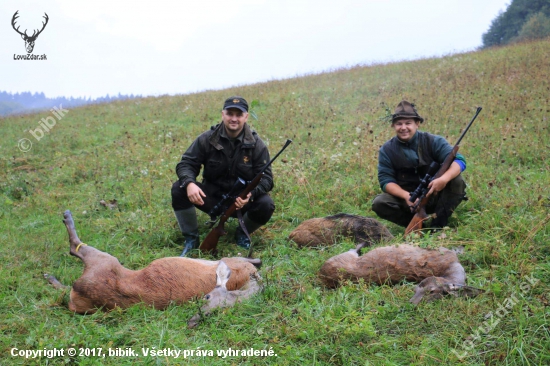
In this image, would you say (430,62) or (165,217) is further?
(430,62)

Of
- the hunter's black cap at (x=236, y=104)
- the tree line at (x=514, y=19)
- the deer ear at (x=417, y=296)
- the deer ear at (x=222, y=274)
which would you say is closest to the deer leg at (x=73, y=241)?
the deer ear at (x=222, y=274)

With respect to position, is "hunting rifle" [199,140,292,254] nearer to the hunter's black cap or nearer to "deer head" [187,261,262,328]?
the hunter's black cap

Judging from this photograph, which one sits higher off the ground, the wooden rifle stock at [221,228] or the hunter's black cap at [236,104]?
the hunter's black cap at [236,104]

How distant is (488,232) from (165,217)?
3878 mm

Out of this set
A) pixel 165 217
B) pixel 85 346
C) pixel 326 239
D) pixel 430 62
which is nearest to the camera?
pixel 85 346

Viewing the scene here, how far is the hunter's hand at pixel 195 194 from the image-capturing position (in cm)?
509

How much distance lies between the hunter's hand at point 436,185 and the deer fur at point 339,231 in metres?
0.65

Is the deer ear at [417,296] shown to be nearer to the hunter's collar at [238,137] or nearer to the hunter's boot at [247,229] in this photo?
the hunter's boot at [247,229]

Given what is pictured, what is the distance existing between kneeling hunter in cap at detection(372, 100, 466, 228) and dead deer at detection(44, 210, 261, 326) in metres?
2.12

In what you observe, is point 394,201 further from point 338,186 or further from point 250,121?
point 250,121

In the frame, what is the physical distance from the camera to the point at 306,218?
5.89 metres

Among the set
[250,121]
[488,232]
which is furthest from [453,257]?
[250,121]

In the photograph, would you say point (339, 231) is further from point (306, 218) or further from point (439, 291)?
point (439, 291)

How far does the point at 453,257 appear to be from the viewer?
12.2 feet
